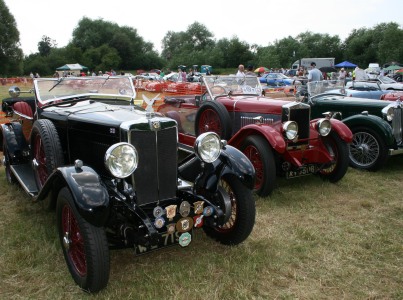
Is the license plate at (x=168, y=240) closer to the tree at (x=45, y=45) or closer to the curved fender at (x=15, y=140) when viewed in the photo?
the curved fender at (x=15, y=140)

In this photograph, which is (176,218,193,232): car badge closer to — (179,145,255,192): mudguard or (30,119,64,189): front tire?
(179,145,255,192): mudguard

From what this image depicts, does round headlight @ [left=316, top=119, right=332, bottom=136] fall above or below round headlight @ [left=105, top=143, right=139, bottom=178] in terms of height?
below

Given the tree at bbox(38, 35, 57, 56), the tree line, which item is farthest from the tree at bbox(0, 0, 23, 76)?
the tree at bbox(38, 35, 57, 56)

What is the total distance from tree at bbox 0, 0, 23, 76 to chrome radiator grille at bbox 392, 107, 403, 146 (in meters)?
49.4

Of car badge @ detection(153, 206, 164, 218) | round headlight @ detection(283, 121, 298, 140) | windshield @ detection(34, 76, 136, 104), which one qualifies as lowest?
car badge @ detection(153, 206, 164, 218)

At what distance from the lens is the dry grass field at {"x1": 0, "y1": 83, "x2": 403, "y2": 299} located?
8.90 feet

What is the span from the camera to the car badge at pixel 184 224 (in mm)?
2758

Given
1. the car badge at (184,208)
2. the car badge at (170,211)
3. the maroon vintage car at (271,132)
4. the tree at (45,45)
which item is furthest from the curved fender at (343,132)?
the tree at (45,45)

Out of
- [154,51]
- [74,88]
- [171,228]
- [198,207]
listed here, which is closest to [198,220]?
[198,207]

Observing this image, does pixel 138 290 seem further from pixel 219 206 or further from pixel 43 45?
pixel 43 45

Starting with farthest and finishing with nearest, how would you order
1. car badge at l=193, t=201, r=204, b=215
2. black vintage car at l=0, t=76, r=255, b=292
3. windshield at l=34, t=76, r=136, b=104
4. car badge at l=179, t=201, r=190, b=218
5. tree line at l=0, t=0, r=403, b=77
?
tree line at l=0, t=0, r=403, b=77
windshield at l=34, t=76, r=136, b=104
car badge at l=193, t=201, r=204, b=215
car badge at l=179, t=201, r=190, b=218
black vintage car at l=0, t=76, r=255, b=292

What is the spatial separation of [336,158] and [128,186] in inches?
133

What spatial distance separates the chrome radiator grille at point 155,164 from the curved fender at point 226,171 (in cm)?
32

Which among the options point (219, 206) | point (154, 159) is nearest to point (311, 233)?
point (219, 206)
